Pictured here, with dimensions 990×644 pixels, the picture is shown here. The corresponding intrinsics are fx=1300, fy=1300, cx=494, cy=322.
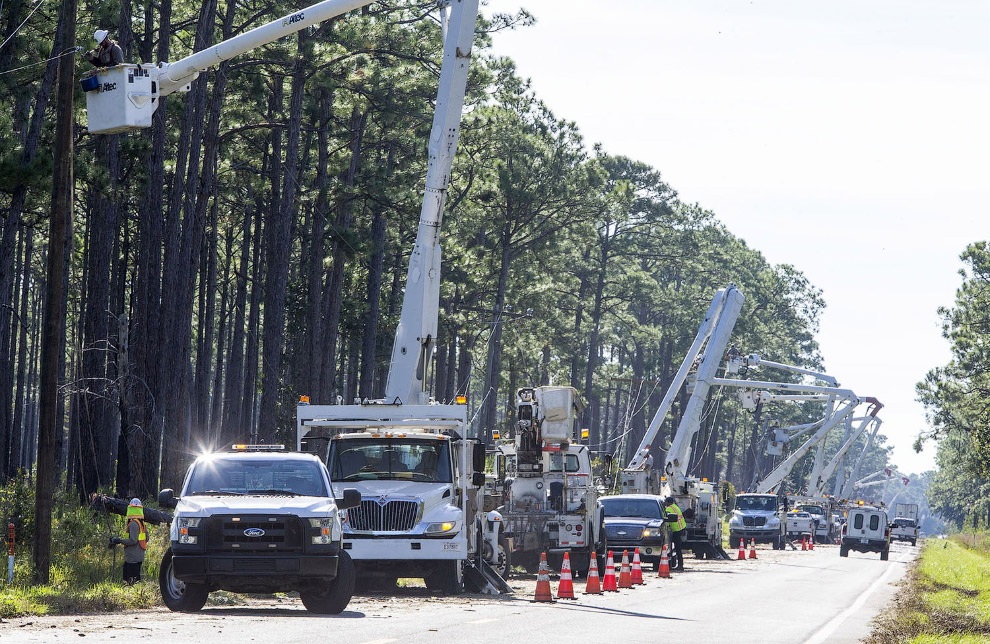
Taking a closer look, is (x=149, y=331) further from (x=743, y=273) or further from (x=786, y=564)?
(x=743, y=273)

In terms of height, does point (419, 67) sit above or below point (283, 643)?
above

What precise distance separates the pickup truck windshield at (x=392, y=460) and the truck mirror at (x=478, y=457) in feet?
1.35

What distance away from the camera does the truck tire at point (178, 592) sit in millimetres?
15945

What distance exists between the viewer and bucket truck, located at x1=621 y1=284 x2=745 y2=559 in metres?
42.5

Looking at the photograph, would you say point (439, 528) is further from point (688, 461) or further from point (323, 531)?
point (688, 461)

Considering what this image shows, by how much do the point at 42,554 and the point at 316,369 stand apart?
72.2ft

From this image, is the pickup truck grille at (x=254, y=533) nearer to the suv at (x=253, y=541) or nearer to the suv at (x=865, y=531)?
the suv at (x=253, y=541)

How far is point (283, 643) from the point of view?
12.2 metres

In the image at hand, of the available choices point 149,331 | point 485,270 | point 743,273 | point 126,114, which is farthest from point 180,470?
point 743,273

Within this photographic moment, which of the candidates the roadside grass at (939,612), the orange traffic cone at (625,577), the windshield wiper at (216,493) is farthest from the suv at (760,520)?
the windshield wiper at (216,493)

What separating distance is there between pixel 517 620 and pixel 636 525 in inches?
665

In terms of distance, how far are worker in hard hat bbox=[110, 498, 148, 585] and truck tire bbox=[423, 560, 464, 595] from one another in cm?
436

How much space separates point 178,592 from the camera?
16.2m

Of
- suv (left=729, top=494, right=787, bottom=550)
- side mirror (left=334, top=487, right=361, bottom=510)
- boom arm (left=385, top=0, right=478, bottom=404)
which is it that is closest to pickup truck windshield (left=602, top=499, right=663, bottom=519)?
boom arm (left=385, top=0, right=478, bottom=404)
